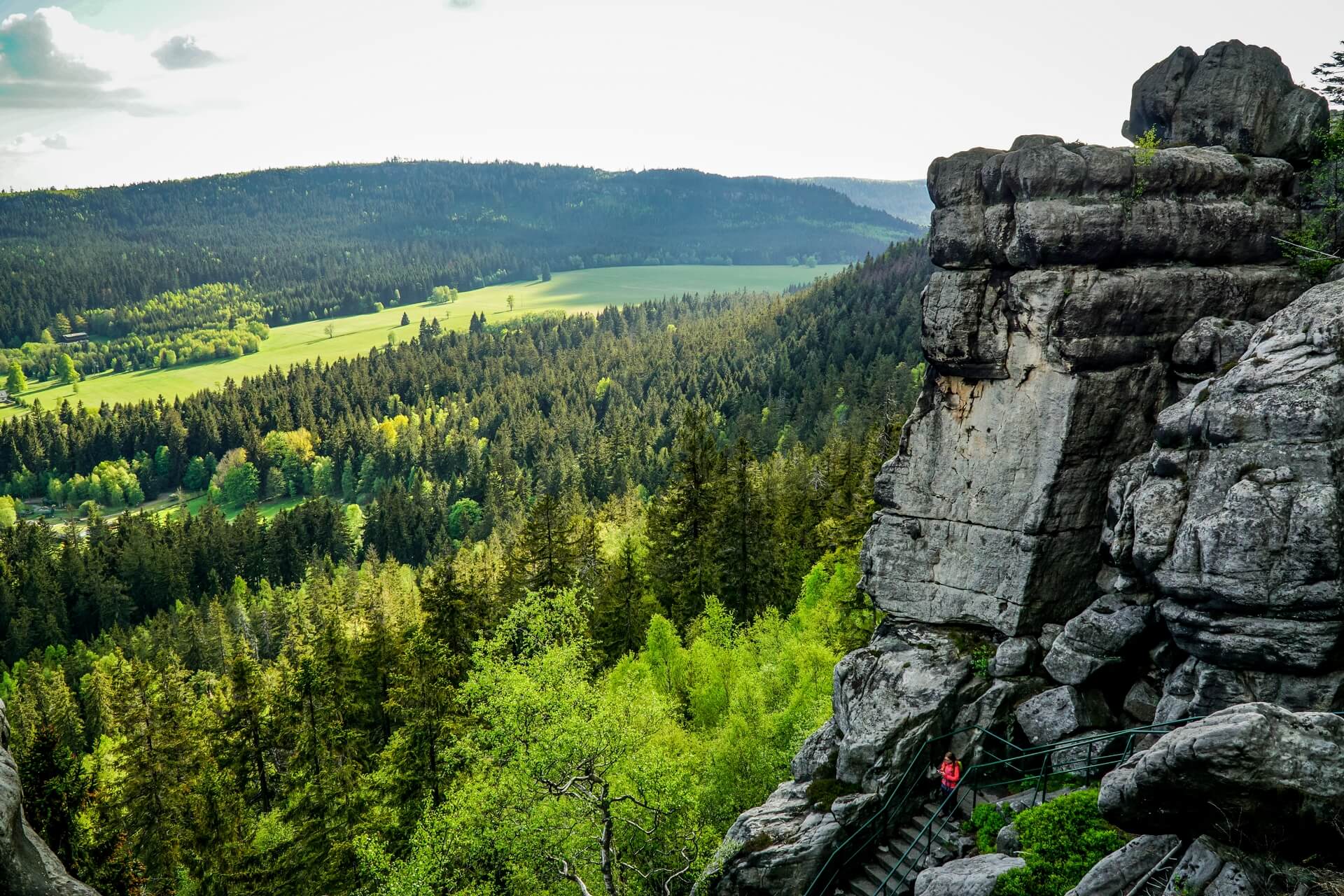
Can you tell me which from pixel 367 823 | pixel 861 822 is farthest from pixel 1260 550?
pixel 367 823

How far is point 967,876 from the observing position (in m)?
19.9

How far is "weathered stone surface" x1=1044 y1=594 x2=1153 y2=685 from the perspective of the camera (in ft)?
76.5

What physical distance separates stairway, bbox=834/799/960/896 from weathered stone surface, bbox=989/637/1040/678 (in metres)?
4.40

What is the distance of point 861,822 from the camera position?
25031 mm

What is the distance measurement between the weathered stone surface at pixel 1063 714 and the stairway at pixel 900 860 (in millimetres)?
3464

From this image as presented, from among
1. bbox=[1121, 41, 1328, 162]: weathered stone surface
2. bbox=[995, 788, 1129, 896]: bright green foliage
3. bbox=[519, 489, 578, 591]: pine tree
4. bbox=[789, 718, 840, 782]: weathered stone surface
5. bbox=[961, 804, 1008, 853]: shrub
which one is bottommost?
bbox=[519, 489, 578, 591]: pine tree

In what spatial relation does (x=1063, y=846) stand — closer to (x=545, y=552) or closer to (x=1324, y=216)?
(x=1324, y=216)

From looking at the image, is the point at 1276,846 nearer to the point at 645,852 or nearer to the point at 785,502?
the point at 645,852

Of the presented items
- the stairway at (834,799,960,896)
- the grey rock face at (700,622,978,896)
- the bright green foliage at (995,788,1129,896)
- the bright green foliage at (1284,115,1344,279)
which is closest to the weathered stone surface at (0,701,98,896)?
the grey rock face at (700,622,978,896)

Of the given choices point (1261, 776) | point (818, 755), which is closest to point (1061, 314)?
point (1261, 776)

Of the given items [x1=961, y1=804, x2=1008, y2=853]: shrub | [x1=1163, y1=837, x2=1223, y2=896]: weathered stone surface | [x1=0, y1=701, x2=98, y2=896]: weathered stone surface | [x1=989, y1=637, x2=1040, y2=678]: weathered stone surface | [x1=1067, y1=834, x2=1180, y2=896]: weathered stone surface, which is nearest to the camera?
[x1=0, y1=701, x2=98, y2=896]: weathered stone surface

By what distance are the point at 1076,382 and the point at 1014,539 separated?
16.3ft

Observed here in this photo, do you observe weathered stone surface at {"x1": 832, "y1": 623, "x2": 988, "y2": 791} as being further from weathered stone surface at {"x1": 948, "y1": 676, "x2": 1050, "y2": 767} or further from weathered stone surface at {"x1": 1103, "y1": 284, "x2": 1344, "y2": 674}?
weathered stone surface at {"x1": 1103, "y1": 284, "x2": 1344, "y2": 674}

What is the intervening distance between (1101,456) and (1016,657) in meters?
6.47
